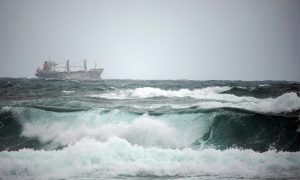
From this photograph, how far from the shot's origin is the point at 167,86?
538 cm

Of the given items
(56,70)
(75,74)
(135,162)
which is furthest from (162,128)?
(75,74)

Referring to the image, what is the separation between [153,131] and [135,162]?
0.78m

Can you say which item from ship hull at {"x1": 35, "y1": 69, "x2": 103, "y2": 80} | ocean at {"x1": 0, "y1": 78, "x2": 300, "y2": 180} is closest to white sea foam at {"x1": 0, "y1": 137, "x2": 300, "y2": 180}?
ocean at {"x1": 0, "y1": 78, "x2": 300, "y2": 180}

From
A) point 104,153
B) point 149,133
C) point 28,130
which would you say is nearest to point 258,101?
point 149,133

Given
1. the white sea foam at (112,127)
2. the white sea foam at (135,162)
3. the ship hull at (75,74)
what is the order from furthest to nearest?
the ship hull at (75,74) → the white sea foam at (112,127) → the white sea foam at (135,162)

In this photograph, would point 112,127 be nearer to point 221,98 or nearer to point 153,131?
point 153,131

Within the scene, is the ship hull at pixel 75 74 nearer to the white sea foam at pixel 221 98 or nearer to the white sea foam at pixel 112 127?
the white sea foam at pixel 221 98

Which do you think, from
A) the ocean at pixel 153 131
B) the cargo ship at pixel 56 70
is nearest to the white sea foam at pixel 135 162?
the ocean at pixel 153 131

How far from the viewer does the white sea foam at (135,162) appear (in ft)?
11.1

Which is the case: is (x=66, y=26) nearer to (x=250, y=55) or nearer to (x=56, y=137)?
(x=56, y=137)

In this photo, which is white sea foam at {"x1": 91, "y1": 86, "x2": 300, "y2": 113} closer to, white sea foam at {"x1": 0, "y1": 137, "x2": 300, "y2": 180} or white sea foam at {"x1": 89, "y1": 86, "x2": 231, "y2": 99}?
white sea foam at {"x1": 89, "y1": 86, "x2": 231, "y2": 99}

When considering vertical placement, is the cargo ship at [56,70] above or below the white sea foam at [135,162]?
above

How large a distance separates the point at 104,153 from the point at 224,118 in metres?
2.11

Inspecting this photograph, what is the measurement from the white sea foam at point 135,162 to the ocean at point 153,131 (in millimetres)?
11
